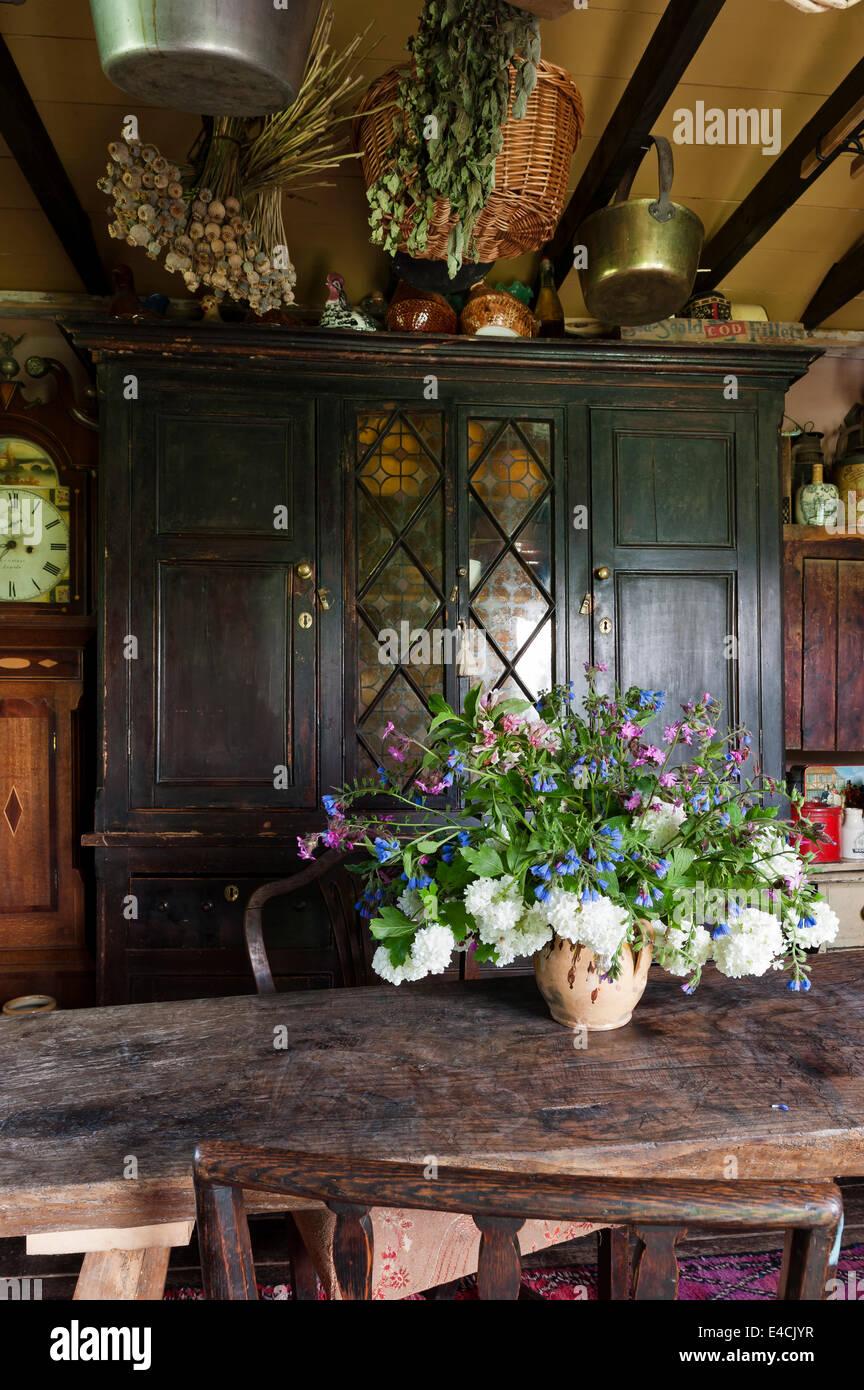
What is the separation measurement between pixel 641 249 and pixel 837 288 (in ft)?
4.73

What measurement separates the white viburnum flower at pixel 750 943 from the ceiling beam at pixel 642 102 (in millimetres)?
1998

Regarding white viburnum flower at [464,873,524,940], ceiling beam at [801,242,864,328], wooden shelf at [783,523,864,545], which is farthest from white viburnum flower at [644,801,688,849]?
ceiling beam at [801,242,864,328]

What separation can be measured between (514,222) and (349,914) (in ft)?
5.62

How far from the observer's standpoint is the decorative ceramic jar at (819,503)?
3.32 meters

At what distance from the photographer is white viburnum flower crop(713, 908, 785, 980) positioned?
1.25 m

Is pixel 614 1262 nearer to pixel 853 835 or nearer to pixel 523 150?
pixel 523 150

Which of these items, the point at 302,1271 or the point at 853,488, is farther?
the point at 853,488

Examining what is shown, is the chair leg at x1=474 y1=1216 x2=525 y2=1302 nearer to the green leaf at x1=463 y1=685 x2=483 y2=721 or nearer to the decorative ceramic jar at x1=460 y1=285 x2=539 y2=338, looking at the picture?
the green leaf at x1=463 y1=685 x2=483 y2=721

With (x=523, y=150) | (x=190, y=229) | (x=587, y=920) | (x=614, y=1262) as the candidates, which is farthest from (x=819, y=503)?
(x=614, y=1262)

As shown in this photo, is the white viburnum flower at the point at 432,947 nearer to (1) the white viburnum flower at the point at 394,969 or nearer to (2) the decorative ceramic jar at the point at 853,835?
(1) the white viburnum flower at the point at 394,969

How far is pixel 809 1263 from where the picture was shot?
565 mm

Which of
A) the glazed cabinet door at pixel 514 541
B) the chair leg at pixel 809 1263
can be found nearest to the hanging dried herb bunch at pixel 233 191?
the glazed cabinet door at pixel 514 541
